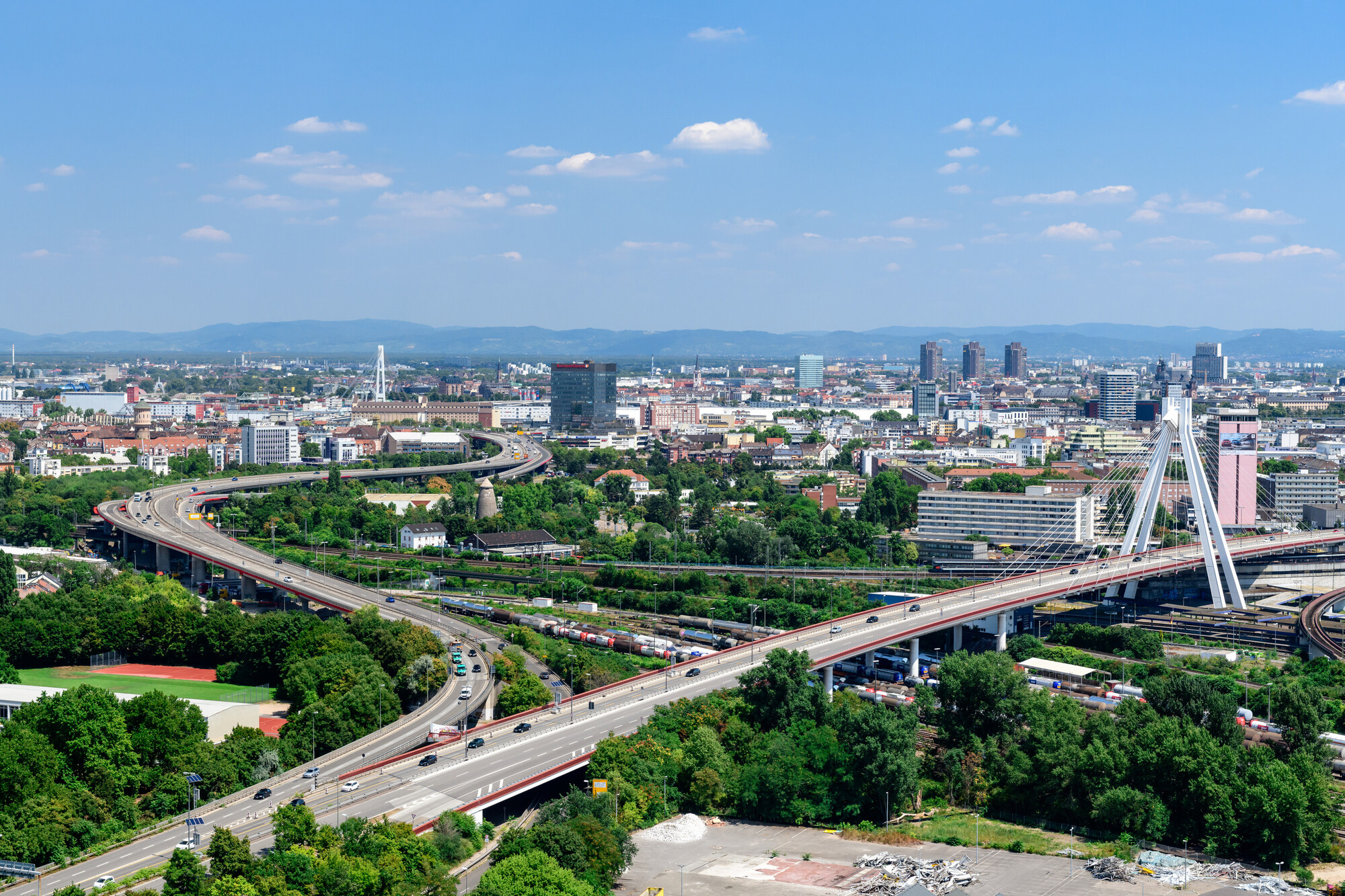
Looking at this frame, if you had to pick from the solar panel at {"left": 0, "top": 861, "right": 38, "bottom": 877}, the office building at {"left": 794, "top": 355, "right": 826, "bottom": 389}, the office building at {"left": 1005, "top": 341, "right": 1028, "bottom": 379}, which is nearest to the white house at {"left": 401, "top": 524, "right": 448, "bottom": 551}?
the solar panel at {"left": 0, "top": 861, "right": 38, "bottom": 877}

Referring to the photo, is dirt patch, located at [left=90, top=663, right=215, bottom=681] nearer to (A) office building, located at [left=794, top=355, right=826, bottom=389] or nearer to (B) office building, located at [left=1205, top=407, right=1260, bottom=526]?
(B) office building, located at [left=1205, top=407, right=1260, bottom=526]

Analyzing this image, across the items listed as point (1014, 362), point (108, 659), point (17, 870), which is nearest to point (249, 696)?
point (108, 659)

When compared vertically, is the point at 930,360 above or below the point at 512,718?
above

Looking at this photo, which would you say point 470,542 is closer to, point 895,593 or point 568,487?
point 568,487

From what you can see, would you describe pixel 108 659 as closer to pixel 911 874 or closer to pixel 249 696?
pixel 249 696

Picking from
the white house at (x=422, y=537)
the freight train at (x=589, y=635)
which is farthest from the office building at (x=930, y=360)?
the freight train at (x=589, y=635)

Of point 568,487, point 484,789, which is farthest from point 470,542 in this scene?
point 484,789

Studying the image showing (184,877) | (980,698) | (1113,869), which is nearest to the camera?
(184,877)
